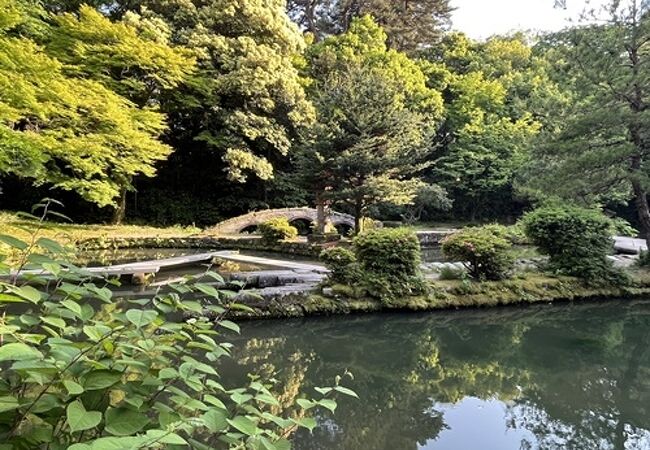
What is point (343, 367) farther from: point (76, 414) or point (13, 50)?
point (13, 50)

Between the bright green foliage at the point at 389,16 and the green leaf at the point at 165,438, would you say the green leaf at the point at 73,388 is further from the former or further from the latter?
the bright green foliage at the point at 389,16

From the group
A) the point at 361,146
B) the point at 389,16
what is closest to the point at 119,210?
the point at 361,146

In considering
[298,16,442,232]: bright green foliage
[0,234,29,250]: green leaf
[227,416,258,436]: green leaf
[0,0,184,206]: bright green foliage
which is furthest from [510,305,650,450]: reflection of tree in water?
[0,0,184,206]: bright green foliage

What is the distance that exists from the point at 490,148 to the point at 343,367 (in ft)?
53.7

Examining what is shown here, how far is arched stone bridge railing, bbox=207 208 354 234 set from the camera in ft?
46.5

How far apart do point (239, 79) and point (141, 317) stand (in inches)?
576

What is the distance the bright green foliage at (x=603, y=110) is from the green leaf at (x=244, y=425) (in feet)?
27.2

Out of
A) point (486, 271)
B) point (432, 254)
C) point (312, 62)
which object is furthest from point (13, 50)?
point (312, 62)

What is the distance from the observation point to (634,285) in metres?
7.30

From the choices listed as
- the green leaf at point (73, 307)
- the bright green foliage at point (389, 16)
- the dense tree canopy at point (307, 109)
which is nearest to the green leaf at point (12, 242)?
the green leaf at point (73, 307)

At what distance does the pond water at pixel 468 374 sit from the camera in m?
3.02

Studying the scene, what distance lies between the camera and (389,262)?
6309 millimetres

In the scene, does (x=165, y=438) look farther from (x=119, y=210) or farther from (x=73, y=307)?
(x=119, y=210)

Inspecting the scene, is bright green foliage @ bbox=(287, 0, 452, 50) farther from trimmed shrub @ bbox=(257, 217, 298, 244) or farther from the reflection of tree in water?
the reflection of tree in water
